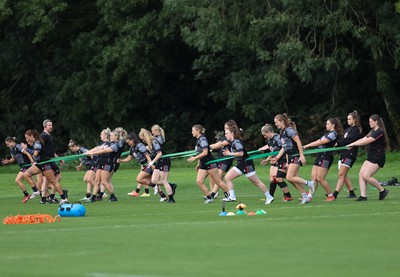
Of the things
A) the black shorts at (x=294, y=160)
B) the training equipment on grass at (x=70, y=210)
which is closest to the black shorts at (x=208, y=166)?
the black shorts at (x=294, y=160)

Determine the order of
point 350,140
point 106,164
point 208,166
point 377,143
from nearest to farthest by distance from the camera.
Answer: point 377,143 → point 350,140 → point 208,166 → point 106,164

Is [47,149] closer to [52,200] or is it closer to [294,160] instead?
[52,200]

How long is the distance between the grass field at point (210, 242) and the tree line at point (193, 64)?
939 inches

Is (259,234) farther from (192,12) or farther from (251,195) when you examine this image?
(192,12)

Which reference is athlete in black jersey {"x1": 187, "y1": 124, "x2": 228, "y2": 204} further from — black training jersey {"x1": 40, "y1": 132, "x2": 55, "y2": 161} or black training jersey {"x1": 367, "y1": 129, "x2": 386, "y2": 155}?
black training jersey {"x1": 367, "y1": 129, "x2": 386, "y2": 155}

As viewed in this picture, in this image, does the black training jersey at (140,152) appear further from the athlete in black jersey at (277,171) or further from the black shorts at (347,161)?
the black shorts at (347,161)

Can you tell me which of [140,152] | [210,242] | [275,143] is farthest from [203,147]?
[210,242]

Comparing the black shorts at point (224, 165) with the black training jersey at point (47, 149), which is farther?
the black shorts at point (224, 165)

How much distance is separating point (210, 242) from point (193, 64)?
137ft

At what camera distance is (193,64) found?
189 ft

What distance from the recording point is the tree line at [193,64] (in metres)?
49.2

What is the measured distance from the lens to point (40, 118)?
2598 inches

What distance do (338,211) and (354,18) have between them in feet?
90.4

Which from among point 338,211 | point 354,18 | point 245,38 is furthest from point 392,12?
point 338,211
